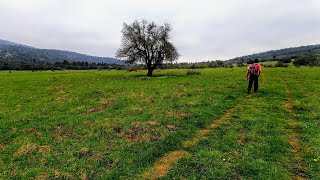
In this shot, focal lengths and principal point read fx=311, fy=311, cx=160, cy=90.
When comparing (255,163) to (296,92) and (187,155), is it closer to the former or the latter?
(187,155)

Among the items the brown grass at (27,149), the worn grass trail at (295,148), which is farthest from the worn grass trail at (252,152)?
the brown grass at (27,149)

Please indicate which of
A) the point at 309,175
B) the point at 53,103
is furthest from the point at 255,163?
the point at 53,103

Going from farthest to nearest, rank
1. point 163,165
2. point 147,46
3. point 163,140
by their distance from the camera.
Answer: point 147,46, point 163,140, point 163,165

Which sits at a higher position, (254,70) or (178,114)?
(254,70)

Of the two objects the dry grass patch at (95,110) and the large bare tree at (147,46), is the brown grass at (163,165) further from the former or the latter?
the large bare tree at (147,46)

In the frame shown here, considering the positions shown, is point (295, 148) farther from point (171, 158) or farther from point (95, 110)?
point (95, 110)

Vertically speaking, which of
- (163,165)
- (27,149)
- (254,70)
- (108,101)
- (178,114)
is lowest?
(163,165)

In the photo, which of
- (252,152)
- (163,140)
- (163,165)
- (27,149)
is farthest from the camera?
(163,140)

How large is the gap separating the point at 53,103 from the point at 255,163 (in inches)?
854

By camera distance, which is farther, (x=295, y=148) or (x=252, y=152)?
(x=295, y=148)

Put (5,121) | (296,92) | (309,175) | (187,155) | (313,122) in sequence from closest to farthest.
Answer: (309,175) < (187,155) < (313,122) < (5,121) < (296,92)

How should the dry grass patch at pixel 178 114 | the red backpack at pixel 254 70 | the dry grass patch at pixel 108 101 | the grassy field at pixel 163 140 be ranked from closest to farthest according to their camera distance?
the grassy field at pixel 163 140
the dry grass patch at pixel 178 114
the dry grass patch at pixel 108 101
the red backpack at pixel 254 70

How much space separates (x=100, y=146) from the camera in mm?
15695

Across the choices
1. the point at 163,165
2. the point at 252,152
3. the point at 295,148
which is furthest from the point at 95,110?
the point at 295,148
